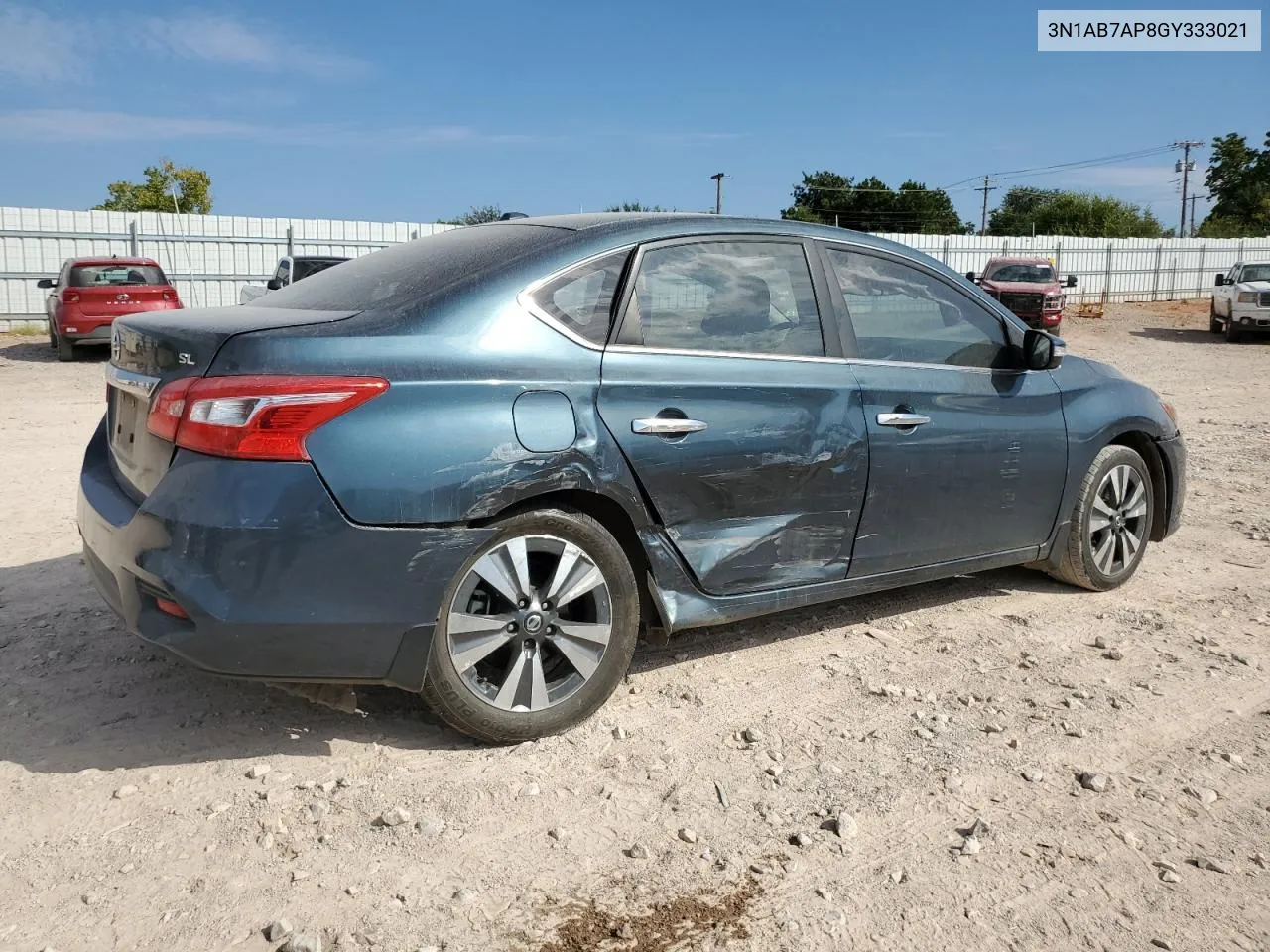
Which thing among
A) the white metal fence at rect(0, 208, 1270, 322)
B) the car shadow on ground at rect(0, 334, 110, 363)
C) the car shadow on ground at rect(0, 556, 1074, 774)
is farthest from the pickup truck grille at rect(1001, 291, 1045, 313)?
the car shadow on ground at rect(0, 556, 1074, 774)

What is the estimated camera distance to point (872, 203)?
7025 cm

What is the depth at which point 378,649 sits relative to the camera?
3.07 meters

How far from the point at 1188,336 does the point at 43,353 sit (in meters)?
24.4

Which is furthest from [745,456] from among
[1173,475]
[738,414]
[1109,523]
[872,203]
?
[872,203]

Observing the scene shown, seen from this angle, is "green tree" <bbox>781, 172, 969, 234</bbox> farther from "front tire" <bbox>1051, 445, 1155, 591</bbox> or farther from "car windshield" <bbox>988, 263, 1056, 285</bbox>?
"front tire" <bbox>1051, 445, 1155, 591</bbox>

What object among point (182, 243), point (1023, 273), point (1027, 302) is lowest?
point (1027, 302)

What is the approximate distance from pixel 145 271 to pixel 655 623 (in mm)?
15464

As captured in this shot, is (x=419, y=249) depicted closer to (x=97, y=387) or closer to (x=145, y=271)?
(x=97, y=387)

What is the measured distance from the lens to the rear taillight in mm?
2932

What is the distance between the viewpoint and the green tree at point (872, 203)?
6950 centimetres

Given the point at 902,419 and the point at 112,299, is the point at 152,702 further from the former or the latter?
the point at 112,299

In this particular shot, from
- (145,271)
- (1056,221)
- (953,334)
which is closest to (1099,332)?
(145,271)

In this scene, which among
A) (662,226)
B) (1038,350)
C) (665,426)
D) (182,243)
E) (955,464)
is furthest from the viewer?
(182,243)

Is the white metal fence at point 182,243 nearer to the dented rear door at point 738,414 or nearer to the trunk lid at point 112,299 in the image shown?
the trunk lid at point 112,299
